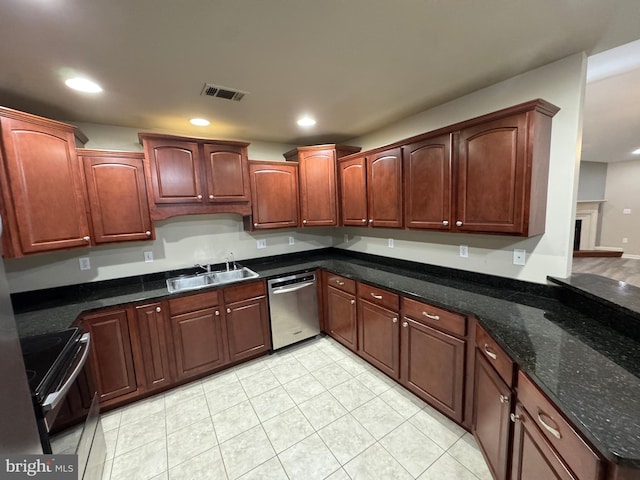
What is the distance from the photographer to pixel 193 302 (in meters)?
2.34

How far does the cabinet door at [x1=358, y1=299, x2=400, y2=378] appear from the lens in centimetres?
220

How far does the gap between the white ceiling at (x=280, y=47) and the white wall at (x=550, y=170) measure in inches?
4.4

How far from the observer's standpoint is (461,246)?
2.26m

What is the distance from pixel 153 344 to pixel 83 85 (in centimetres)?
197

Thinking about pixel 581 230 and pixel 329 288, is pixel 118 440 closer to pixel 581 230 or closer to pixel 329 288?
pixel 329 288

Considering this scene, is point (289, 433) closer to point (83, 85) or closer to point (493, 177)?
point (493, 177)

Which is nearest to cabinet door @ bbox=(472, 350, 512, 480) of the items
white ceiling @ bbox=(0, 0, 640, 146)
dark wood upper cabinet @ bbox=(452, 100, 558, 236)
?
dark wood upper cabinet @ bbox=(452, 100, 558, 236)

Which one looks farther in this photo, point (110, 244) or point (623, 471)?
point (110, 244)

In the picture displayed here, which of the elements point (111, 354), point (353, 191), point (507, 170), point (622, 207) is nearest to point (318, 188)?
point (353, 191)

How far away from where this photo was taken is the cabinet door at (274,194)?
2.88 m

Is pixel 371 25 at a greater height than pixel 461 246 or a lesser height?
greater

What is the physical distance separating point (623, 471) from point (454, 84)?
214cm

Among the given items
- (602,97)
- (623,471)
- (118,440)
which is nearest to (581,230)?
(602,97)

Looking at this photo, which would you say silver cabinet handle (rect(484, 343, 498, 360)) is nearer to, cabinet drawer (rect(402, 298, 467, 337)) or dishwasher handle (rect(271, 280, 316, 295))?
cabinet drawer (rect(402, 298, 467, 337))
